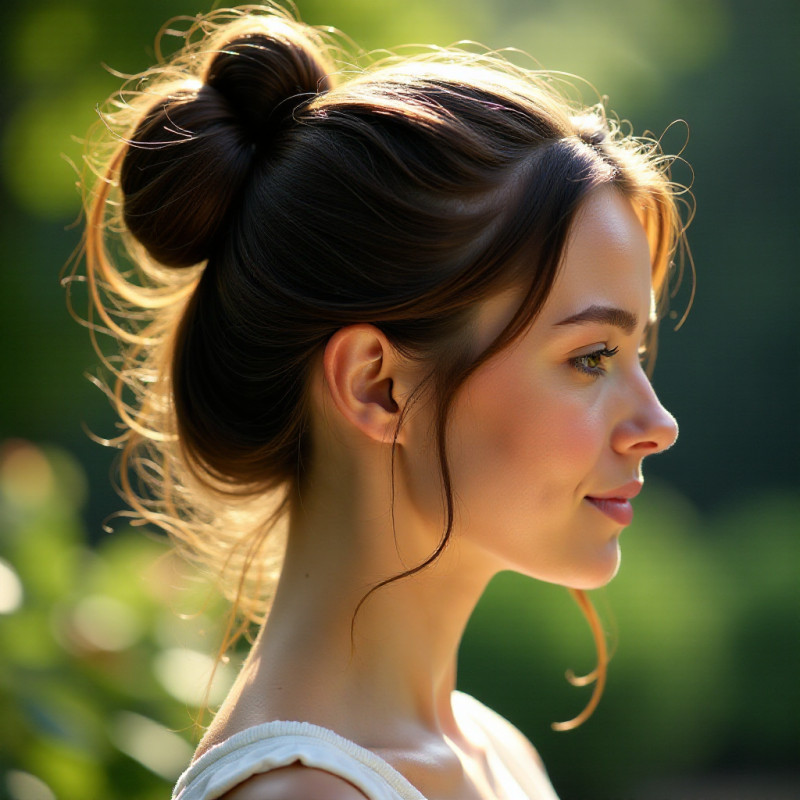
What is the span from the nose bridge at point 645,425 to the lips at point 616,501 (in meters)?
0.05

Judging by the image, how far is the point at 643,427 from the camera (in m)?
1.19

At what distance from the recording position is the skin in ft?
3.75

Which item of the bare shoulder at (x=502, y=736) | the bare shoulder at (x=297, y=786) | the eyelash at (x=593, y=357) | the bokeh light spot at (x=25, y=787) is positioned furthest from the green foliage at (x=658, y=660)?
the bare shoulder at (x=297, y=786)

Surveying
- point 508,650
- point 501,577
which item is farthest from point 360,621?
point 501,577

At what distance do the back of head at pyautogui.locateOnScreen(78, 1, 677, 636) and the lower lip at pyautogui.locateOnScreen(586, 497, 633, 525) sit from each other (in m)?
0.22

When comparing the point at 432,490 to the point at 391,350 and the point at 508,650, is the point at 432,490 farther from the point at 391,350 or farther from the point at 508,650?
the point at 508,650

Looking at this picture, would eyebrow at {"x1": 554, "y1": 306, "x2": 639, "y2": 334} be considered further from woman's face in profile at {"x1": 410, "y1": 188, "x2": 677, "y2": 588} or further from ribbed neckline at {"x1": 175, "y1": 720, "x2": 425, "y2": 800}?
ribbed neckline at {"x1": 175, "y1": 720, "x2": 425, "y2": 800}

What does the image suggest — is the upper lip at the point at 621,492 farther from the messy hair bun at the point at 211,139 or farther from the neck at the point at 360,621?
the messy hair bun at the point at 211,139

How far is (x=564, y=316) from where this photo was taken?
114cm

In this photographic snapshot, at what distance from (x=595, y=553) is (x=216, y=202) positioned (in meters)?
0.62

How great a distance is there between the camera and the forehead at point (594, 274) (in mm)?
1143

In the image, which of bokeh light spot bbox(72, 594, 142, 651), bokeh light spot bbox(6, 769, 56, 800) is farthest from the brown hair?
bokeh light spot bbox(72, 594, 142, 651)

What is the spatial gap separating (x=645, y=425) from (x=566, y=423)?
0.11 metres

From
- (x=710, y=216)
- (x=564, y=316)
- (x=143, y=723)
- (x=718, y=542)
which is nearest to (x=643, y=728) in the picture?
(x=718, y=542)
